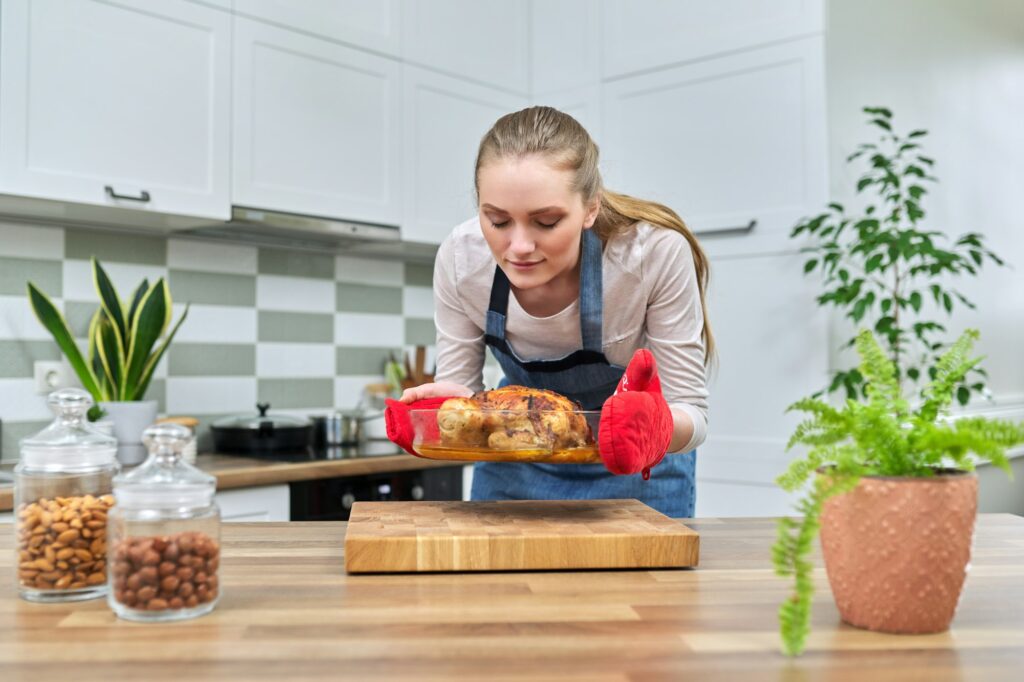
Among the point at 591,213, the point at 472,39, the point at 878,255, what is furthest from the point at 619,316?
the point at 472,39

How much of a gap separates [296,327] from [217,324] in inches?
11.1

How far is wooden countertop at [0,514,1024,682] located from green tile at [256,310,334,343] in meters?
1.94

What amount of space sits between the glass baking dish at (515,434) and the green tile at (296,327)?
191 cm

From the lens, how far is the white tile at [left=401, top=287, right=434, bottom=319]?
11.0ft

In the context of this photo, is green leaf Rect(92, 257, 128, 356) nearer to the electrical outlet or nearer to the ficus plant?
the electrical outlet

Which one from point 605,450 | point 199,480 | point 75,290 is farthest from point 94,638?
point 75,290

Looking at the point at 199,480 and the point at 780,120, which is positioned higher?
the point at 780,120

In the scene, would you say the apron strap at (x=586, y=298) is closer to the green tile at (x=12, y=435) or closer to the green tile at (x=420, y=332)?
the green tile at (x=12, y=435)

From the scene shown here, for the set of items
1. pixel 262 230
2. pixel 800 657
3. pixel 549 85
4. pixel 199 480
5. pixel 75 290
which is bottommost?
pixel 800 657

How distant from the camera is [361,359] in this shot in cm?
321

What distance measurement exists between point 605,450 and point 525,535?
15cm

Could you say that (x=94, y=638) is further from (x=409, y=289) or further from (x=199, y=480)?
(x=409, y=289)

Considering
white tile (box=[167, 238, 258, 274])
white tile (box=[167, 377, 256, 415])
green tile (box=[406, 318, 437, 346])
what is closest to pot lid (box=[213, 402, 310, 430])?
white tile (box=[167, 377, 256, 415])

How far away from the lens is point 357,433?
2838 millimetres
